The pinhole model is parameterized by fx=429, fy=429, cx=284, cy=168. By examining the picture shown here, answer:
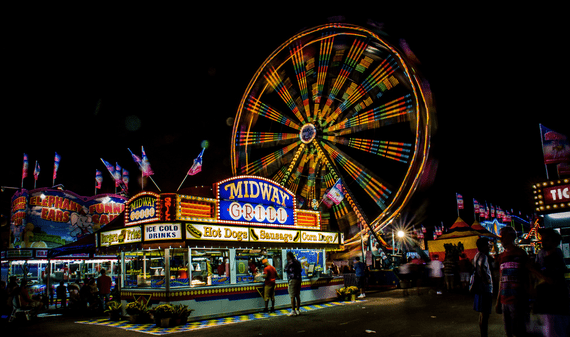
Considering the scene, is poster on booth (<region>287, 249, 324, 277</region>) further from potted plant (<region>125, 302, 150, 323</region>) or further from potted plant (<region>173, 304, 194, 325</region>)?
potted plant (<region>125, 302, 150, 323</region>)

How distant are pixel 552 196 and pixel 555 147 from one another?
245 cm

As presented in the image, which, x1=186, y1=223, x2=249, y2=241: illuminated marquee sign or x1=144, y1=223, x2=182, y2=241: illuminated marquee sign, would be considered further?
x1=186, y1=223, x2=249, y2=241: illuminated marquee sign

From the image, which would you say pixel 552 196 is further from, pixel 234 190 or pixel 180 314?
pixel 180 314

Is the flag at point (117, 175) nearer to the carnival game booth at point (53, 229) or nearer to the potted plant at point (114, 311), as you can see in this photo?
the carnival game booth at point (53, 229)

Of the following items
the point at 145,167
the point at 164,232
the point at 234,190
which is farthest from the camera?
the point at 145,167

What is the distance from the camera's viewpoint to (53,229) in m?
35.2

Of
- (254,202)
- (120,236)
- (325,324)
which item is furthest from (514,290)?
(120,236)

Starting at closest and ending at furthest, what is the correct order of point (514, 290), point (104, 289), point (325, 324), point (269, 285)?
point (514, 290)
point (325, 324)
point (269, 285)
point (104, 289)

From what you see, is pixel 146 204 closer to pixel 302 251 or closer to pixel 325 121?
pixel 302 251

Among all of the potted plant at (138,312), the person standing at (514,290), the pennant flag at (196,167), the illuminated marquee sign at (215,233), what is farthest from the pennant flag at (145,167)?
the person standing at (514,290)

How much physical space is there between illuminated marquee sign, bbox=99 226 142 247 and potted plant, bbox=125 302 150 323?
1.96 m

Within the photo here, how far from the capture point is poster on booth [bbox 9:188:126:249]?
33.8 metres

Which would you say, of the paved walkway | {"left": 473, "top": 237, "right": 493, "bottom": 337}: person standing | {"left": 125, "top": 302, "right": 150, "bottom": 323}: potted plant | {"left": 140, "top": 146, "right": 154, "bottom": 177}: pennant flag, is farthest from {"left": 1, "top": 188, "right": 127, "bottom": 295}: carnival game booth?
{"left": 473, "top": 237, "right": 493, "bottom": 337}: person standing

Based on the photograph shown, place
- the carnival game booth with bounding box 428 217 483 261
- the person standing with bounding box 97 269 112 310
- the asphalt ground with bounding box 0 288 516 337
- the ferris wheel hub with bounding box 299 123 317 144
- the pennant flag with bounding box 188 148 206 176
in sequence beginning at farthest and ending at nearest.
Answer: the carnival game booth with bounding box 428 217 483 261, the ferris wheel hub with bounding box 299 123 317 144, the pennant flag with bounding box 188 148 206 176, the person standing with bounding box 97 269 112 310, the asphalt ground with bounding box 0 288 516 337
